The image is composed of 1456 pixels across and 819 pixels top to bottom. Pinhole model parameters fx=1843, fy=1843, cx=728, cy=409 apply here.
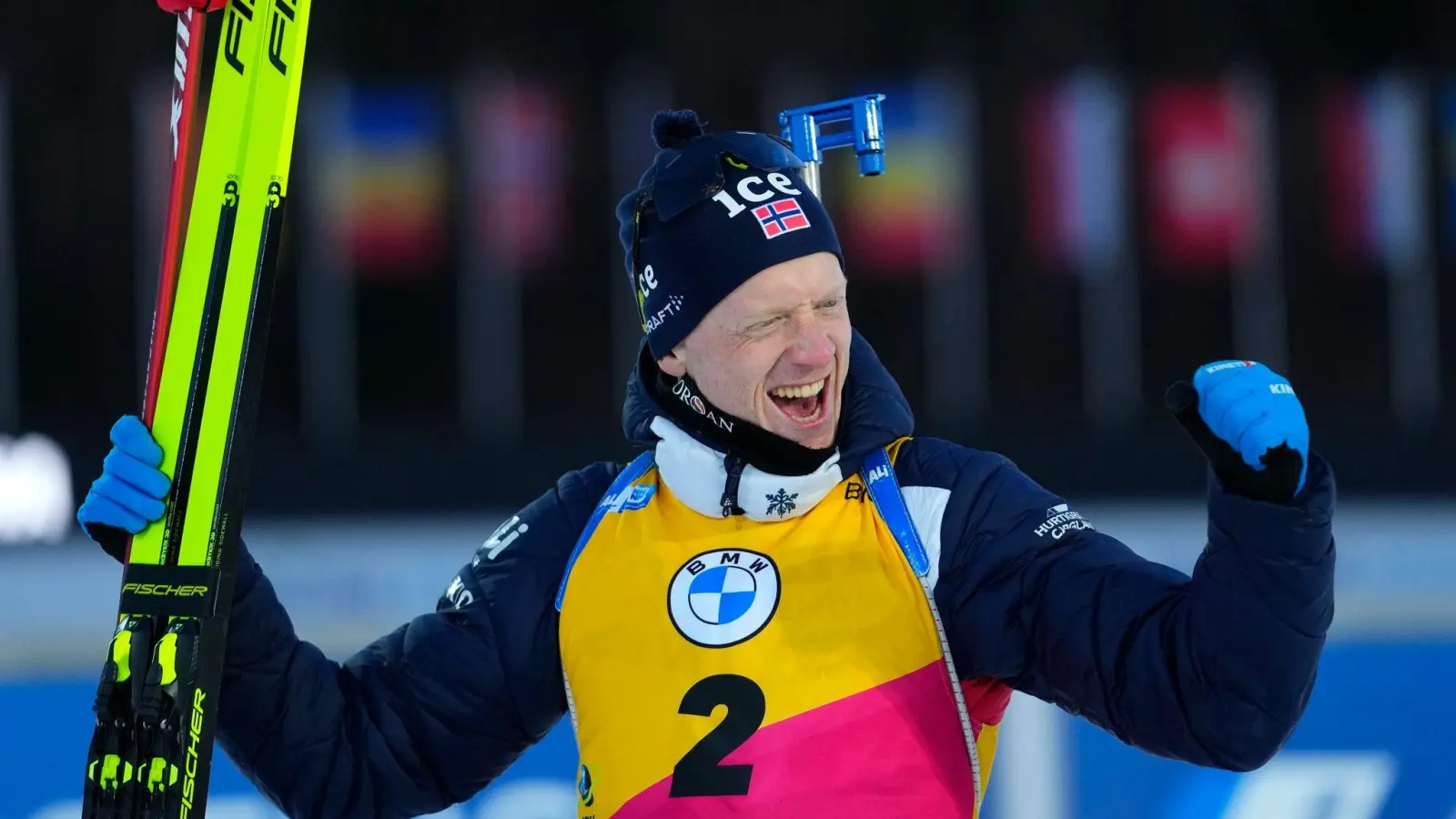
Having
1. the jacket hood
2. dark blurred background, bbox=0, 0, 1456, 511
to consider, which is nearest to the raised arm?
the jacket hood

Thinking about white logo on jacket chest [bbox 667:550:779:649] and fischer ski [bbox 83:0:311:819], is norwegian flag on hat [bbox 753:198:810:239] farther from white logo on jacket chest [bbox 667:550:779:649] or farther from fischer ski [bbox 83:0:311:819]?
fischer ski [bbox 83:0:311:819]

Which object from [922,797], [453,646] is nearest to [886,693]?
[922,797]

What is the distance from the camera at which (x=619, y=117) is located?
265 inches

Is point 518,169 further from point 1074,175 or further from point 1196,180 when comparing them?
point 1196,180

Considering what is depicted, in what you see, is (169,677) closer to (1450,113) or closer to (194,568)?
(194,568)

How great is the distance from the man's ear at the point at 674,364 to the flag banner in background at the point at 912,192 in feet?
13.5

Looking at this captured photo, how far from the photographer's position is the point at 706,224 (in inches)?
99.7

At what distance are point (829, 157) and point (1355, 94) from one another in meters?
1.98

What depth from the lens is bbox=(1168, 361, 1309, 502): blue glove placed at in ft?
6.51

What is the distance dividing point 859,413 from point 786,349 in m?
0.13

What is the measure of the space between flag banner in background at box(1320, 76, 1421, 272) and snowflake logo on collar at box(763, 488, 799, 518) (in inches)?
192

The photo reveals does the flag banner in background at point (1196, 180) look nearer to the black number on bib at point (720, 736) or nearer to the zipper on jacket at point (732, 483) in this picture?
the zipper on jacket at point (732, 483)

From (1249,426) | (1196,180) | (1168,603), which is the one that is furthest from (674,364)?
(1196,180)

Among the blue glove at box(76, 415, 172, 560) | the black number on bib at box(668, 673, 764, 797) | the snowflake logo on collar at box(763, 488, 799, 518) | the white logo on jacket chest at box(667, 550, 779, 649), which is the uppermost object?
the blue glove at box(76, 415, 172, 560)
